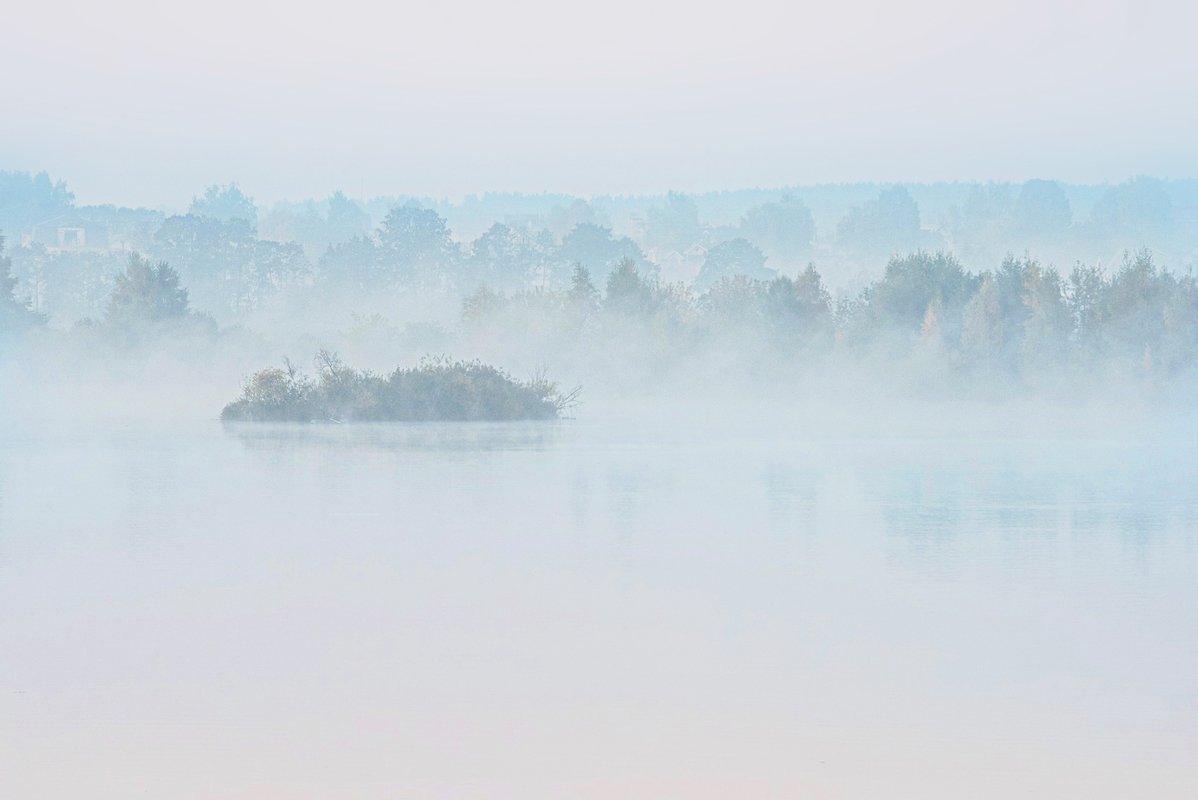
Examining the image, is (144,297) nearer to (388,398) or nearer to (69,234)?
(388,398)

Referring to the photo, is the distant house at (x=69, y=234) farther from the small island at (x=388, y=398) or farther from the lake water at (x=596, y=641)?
the lake water at (x=596, y=641)

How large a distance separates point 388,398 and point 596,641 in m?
23.1

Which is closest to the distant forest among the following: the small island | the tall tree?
the tall tree

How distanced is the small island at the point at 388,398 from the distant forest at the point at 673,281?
1564cm

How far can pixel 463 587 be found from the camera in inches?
373

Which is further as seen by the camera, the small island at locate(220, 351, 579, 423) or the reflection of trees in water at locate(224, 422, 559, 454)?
the small island at locate(220, 351, 579, 423)

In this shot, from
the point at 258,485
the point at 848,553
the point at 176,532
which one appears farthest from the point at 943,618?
the point at 258,485

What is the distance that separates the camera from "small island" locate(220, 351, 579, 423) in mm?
30047

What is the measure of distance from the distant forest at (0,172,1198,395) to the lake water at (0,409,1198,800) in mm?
26067

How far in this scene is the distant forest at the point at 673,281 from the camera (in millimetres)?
41688

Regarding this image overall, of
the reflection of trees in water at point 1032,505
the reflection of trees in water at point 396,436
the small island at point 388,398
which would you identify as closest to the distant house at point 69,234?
the small island at point 388,398

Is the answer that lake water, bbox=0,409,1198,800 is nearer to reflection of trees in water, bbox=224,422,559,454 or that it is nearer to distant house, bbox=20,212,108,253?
reflection of trees in water, bbox=224,422,559,454

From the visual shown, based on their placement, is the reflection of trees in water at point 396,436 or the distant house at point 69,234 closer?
the reflection of trees in water at point 396,436

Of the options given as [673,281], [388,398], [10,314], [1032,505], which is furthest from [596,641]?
[673,281]
